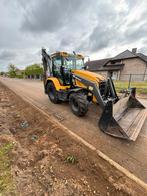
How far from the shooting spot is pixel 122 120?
3.76 metres

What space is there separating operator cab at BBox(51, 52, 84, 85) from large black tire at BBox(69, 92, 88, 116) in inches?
45.4

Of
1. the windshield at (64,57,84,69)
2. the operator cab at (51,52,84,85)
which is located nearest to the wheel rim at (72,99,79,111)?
the operator cab at (51,52,84,85)

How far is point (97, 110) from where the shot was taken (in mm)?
5348

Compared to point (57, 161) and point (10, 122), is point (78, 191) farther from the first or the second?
point (10, 122)

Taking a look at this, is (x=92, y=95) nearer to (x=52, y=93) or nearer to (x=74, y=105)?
(x=74, y=105)

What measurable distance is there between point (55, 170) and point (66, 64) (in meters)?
4.57

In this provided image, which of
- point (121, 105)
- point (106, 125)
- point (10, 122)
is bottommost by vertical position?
point (10, 122)

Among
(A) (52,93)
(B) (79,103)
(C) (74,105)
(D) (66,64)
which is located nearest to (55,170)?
(B) (79,103)

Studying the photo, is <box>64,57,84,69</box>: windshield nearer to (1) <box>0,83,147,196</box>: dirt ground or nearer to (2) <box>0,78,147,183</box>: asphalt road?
(2) <box>0,78,147,183</box>: asphalt road

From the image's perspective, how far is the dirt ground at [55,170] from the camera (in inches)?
71.4

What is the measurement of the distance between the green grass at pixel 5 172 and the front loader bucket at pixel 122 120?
2.55m

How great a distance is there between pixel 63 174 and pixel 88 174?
474mm

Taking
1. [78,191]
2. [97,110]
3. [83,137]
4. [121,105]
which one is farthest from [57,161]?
[97,110]

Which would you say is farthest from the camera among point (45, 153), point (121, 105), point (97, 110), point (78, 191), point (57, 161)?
point (97, 110)
